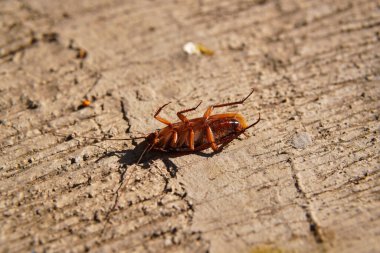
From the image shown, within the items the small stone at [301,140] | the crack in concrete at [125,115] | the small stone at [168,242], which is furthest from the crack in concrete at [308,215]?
the crack in concrete at [125,115]

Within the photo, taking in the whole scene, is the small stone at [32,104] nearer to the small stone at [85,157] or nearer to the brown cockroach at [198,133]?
the small stone at [85,157]

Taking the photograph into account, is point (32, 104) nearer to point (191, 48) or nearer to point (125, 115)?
point (125, 115)

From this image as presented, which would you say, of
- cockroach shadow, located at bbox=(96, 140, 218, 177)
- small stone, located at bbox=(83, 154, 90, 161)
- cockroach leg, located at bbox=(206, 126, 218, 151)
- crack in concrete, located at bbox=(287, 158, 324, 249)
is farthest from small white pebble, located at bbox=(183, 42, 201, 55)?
crack in concrete, located at bbox=(287, 158, 324, 249)

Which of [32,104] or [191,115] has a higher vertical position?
[32,104]

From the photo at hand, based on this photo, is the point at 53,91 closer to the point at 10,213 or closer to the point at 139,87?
the point at 139,87

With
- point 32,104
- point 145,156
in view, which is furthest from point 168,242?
point 32,104

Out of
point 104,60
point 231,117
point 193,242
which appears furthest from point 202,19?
point 193,242
